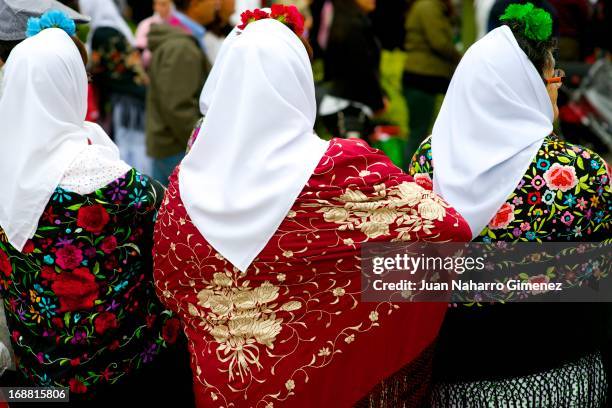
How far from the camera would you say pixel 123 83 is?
5.36 m

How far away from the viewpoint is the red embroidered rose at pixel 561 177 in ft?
7.58

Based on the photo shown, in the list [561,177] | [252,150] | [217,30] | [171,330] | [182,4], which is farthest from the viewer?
[217,30]

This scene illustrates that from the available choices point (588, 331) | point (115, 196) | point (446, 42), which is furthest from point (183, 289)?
point (446, 42)

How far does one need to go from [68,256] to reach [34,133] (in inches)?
14.5

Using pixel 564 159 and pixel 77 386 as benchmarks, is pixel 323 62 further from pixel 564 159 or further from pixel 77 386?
pixel 77 386

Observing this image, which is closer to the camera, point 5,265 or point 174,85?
point 5,265

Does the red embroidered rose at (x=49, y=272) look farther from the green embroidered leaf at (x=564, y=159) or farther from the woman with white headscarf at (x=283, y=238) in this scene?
the green embroidered leaf at (x=564, y=159)

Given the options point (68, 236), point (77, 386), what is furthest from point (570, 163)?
point (77, 386)

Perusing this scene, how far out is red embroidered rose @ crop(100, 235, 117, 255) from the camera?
2.40 meters

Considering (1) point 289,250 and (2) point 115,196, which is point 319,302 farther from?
(2) point 115,196

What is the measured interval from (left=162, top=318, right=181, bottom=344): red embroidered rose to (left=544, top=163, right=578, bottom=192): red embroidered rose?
1255 millimetres

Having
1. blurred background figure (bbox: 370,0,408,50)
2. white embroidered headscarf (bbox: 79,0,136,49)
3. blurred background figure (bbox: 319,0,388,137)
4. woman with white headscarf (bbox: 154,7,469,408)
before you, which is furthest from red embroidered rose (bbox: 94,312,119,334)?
blurred background figure (bbox: 370,0,408,50)

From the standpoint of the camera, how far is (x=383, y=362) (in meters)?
2.25

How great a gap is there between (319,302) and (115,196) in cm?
69
